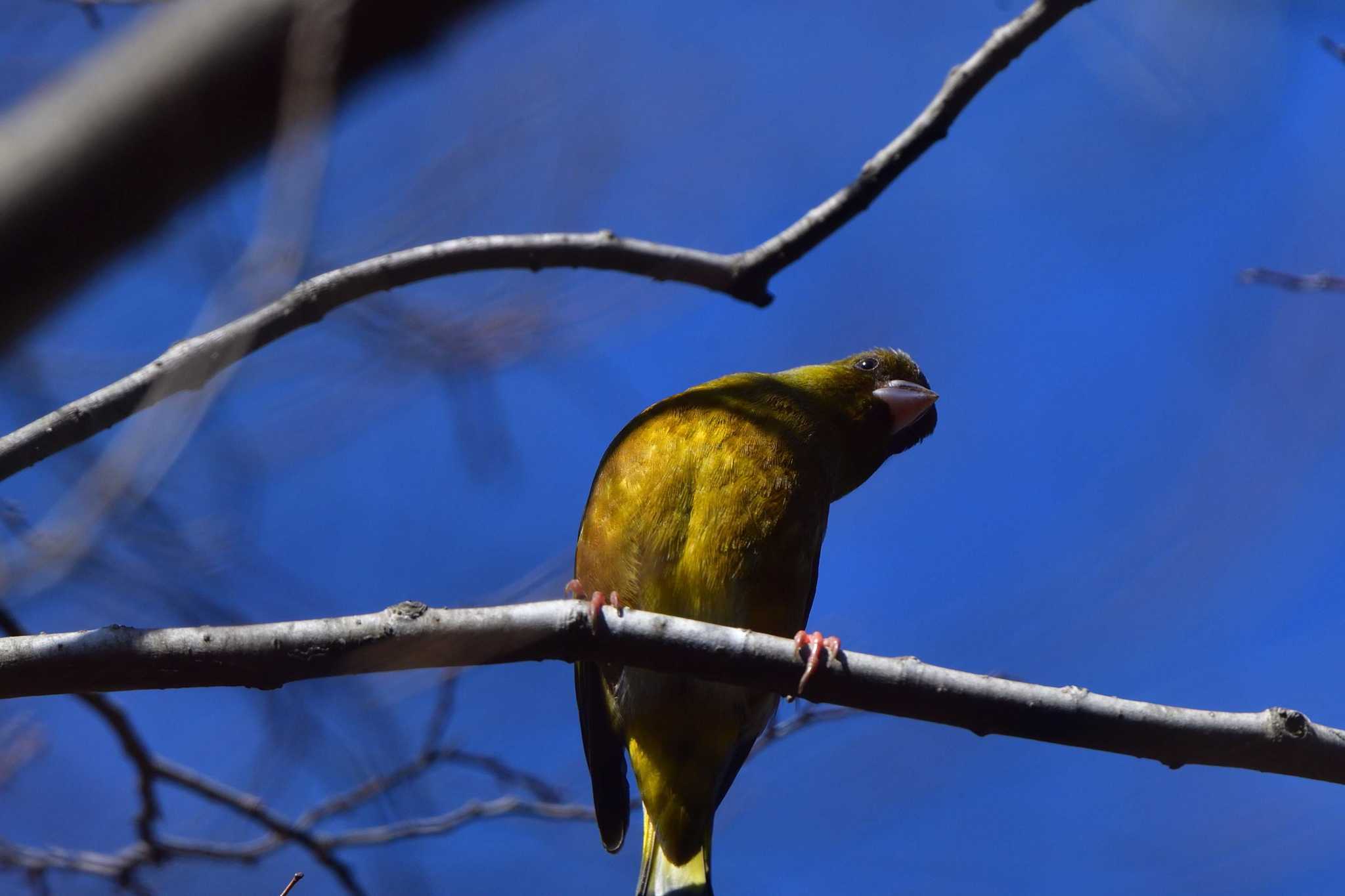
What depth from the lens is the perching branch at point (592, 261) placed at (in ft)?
9.96

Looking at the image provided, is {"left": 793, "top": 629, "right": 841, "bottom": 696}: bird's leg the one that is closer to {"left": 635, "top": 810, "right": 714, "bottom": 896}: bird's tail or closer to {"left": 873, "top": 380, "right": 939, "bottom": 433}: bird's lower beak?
{"left": 635, "top": 810, "right": 714, "bottom": 896}: bird's tail

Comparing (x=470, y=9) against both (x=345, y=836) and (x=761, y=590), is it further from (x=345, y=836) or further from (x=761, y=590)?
(x=345, y=836)

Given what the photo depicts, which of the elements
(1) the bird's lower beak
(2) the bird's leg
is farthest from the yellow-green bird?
(2) the bird's leg

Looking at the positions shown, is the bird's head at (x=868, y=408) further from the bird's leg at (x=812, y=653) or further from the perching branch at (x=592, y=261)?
the bird's leg at (x=812, y=653)

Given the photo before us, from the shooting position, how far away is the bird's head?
4766 mm

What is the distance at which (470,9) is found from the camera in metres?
Result: 3.17

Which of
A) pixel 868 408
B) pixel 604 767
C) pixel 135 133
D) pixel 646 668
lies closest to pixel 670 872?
pixel 604 767

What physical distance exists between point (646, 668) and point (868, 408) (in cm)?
250

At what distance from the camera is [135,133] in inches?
114

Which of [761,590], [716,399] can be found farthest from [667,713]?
[716,399]

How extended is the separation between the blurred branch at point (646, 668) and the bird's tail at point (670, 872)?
1535 millimetres

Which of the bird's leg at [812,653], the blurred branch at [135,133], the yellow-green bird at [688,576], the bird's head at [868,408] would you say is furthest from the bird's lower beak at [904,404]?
the blurred branch at [135,133]

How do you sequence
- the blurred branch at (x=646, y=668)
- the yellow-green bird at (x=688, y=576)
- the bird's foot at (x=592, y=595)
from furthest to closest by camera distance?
the yellow-green bird at (x=688, y=576)
the bird's foot at (x=592, y=595)
the blurred branch at (x=646, y=668)

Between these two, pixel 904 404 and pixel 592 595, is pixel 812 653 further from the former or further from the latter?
pixel 904 404
